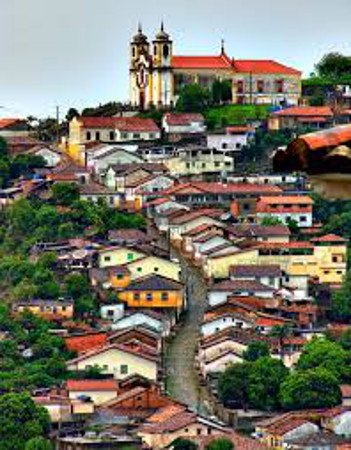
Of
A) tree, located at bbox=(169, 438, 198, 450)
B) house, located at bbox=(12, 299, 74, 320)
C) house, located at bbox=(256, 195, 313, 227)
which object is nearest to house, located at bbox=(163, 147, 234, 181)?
house, located at bbox=(256, 195, 313, 227)

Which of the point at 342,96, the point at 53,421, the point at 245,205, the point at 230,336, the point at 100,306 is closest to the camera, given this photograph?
the point at 53,421

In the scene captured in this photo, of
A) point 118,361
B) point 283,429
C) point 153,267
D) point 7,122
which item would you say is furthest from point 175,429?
point 7,122

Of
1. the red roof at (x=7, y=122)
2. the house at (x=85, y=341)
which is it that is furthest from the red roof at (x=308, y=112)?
the house at (x=85, y=341)

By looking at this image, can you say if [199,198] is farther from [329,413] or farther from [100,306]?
[329,413]

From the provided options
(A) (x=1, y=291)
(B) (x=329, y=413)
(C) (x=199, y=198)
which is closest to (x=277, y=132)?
(C) (x=199, y=198)

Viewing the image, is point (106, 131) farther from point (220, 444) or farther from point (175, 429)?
point (220, 444)

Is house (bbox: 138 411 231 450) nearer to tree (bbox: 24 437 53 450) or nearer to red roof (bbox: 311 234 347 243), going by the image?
tree (bbox: 24 437 53 450)
